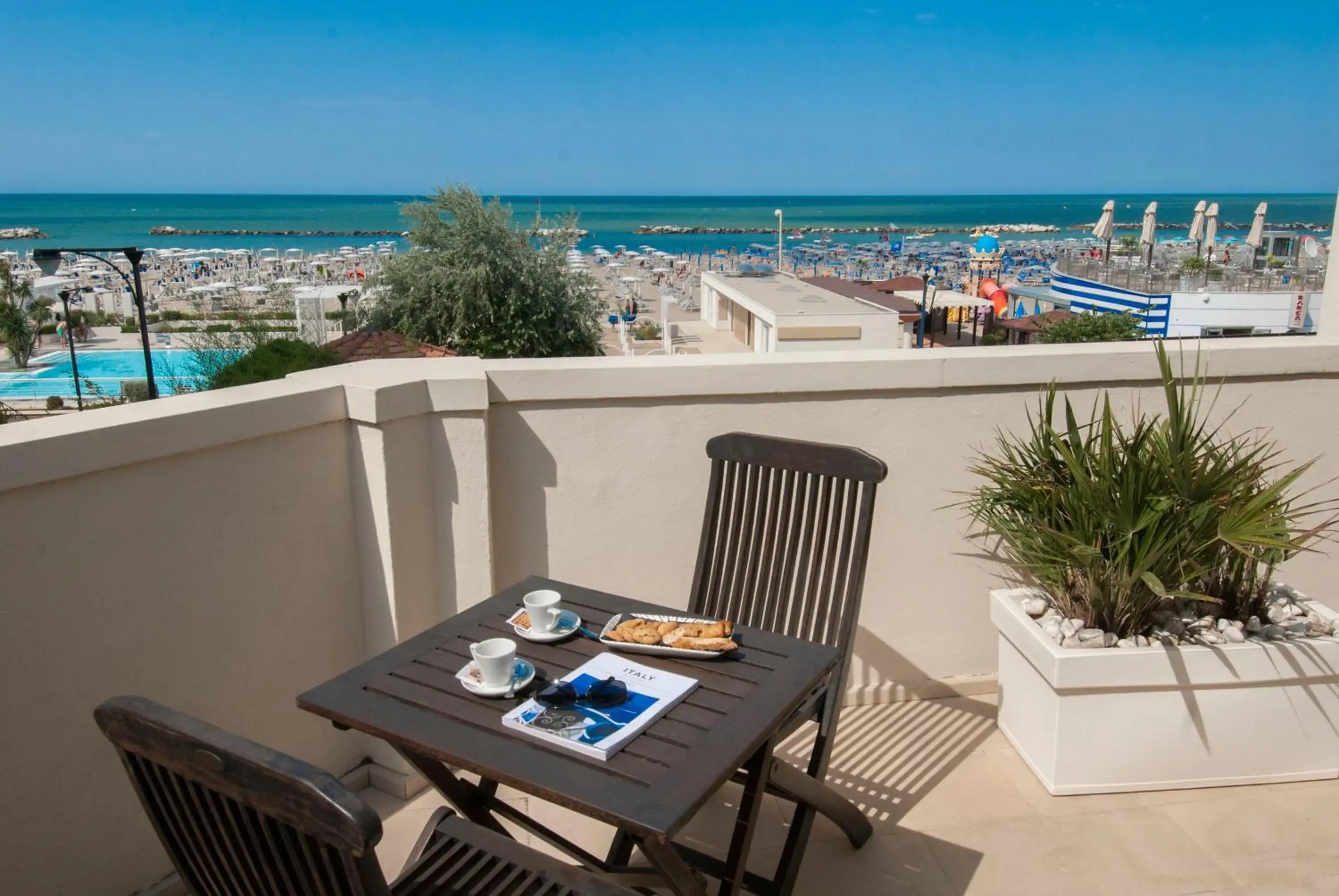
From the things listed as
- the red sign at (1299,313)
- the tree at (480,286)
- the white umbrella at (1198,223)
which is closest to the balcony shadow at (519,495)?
the tree at (480,286)

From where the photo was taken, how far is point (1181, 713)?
8.16 feet

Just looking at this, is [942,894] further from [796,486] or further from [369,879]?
[369,879]

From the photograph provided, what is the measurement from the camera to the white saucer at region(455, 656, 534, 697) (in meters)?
1.63

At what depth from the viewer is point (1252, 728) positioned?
2.52 m

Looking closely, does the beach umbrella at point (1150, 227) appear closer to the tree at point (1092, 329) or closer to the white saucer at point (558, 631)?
the tree at point (1092, 329)

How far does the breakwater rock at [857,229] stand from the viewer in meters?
93.1

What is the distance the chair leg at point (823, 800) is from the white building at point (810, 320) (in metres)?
16.0

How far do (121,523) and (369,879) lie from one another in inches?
52.6

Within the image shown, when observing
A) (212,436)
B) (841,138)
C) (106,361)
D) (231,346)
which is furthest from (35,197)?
(212,436)

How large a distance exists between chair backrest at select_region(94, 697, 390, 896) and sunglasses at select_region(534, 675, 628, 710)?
54 cm

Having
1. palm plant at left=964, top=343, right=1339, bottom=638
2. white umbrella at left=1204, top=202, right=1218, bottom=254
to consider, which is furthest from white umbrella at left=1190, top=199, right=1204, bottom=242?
palm plant at left=964, top=343, right=1339, bottom=638

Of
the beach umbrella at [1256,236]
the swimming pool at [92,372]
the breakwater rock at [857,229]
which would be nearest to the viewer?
the swimming pool at [92,372]

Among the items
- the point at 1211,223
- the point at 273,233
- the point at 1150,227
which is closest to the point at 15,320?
the point at 1150,227

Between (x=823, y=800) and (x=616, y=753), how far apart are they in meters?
0.88
